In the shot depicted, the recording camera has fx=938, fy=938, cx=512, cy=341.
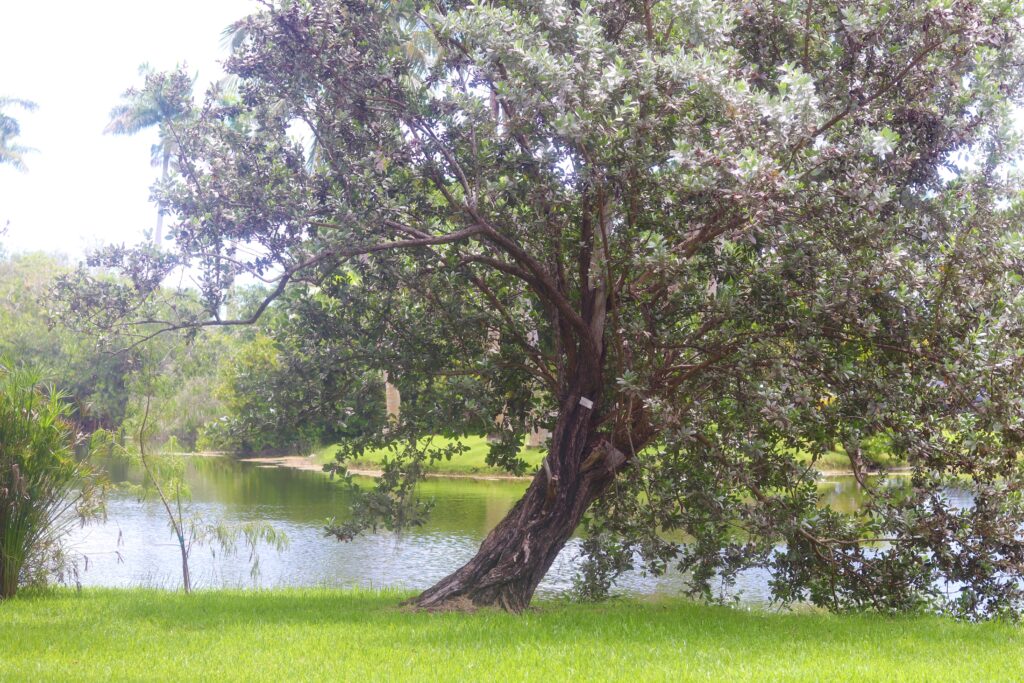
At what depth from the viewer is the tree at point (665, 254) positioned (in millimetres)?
8133

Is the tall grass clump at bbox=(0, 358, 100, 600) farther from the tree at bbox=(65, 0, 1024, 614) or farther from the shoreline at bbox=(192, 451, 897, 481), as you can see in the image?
the shoreline at bbox=(192, 451, 897, 481)

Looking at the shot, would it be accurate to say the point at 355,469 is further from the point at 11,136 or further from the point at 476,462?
the point at 11,136

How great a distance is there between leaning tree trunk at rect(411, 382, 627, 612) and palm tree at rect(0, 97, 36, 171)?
155 feet

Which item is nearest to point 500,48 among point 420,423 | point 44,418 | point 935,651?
point 420,423

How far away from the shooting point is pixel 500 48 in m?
8.08

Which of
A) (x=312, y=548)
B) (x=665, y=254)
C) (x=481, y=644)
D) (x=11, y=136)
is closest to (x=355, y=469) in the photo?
(x=312, y=548)

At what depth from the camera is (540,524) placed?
32.8 feet

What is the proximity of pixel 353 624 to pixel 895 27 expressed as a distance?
7673mm

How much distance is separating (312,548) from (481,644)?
11217mm

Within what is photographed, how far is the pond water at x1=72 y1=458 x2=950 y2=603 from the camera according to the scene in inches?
595

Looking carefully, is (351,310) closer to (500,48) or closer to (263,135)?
(263,135)

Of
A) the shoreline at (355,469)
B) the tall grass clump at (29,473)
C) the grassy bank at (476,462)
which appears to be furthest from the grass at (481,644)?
the grassy bank at (476,462)

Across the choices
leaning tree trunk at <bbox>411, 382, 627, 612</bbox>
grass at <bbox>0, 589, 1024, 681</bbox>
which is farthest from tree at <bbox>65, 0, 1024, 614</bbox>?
grass at <bbox>0, 589, 1024, 681</bbox>

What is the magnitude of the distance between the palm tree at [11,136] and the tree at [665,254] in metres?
44.3
